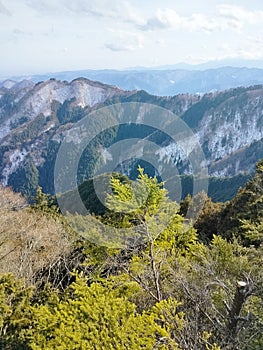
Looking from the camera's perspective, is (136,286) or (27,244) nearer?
(136,286)

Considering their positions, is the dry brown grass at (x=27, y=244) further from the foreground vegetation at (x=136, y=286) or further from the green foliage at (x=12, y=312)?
the green foliage at (x=12, y=312)

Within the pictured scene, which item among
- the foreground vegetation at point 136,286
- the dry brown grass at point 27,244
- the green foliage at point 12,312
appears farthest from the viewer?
the dry brown grass at point 27,244

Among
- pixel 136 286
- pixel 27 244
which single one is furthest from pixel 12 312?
pixel 27 244

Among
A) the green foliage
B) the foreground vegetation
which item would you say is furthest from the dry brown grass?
the green foliage

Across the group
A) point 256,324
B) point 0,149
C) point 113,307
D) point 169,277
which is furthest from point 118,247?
point 0,149

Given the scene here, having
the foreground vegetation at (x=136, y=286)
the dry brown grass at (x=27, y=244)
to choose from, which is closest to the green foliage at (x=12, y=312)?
the foreground vegetation at (x=136, y=286)

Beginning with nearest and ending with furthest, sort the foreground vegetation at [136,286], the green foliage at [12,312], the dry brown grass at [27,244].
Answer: the foreground vegetation at [136,286] < the green foliage at [12,312] < the dry brown grass at [27,244]

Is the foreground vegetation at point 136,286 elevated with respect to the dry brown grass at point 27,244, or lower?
elevated

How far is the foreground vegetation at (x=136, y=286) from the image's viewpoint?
9500mm

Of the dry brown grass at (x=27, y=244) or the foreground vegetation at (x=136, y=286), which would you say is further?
the dry brown grass at (x=27, y=244)

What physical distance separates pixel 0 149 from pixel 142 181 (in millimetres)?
192979

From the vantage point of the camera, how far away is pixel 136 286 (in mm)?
13125

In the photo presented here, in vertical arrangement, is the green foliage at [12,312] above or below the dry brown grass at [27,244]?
above

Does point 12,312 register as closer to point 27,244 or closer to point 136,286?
point 136,286
